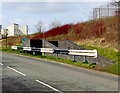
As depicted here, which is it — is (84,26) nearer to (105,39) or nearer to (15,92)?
(105,39)

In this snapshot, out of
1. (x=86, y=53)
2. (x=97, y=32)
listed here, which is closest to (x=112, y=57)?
(x=86, y=53)

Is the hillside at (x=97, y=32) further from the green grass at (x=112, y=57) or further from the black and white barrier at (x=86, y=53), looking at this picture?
the black and white barrier at (x=86, y=53)

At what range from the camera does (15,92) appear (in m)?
8.73

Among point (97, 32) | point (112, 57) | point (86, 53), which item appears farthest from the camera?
point (97, 32)

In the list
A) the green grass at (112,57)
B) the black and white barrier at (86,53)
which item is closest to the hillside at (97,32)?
the green grass at (112,57)

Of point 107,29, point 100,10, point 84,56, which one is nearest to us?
point 84,56

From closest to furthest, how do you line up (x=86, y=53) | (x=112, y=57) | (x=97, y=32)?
(x=86, y=53) < (x=112, y=57) < (x=97, y=32)

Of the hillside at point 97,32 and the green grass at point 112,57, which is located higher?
the hillside at point 97,32

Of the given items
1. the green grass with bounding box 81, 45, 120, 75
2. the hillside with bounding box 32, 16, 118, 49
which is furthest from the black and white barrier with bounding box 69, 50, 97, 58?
the hillside with bounding box 32, 16, 118, 49

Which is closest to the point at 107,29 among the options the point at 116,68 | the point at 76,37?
the point at 76,37

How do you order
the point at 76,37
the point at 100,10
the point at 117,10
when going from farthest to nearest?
the point at 100,10
the point at 76,37
the point at 117,10

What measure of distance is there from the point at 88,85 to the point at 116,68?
531 centimetres

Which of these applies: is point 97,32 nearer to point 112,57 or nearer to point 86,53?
point 112,57

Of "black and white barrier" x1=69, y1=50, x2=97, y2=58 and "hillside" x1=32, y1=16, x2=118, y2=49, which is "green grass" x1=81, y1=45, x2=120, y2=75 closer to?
"hillside" x1=32, y1=16, x2=118, y2=49
